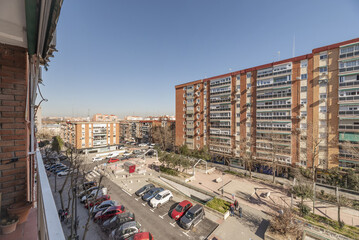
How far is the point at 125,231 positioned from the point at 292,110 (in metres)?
24.0

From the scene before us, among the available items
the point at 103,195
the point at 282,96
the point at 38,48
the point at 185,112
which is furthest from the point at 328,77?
the point at 103,195

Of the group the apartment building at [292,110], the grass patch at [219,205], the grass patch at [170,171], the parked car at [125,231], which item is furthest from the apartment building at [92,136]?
the grass patch at [219,205]

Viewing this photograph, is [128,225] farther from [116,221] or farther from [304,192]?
[304,192]

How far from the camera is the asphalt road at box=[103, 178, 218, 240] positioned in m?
9.80

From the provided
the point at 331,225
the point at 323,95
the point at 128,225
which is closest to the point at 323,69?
the point at 323,95

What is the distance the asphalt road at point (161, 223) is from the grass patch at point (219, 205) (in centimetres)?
135

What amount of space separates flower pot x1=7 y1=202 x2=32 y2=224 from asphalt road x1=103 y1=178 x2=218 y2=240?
9.21 metres

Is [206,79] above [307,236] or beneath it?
above

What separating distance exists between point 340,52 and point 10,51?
2767cm

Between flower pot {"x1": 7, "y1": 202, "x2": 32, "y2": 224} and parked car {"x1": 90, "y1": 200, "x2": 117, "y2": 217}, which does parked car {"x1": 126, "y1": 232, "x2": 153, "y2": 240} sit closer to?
parked car {"x1": 90, "y1": 200, "x2": 117, "y2": 217}

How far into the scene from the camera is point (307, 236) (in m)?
9.39

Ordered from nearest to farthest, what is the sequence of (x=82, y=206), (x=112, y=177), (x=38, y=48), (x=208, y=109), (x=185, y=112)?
(x=38, y=48), (x=82, y=206), (x=112, y=177), (x=208, y=109), (x=185, y=112)

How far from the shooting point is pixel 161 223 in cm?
1096

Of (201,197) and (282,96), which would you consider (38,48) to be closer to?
(201,197)
